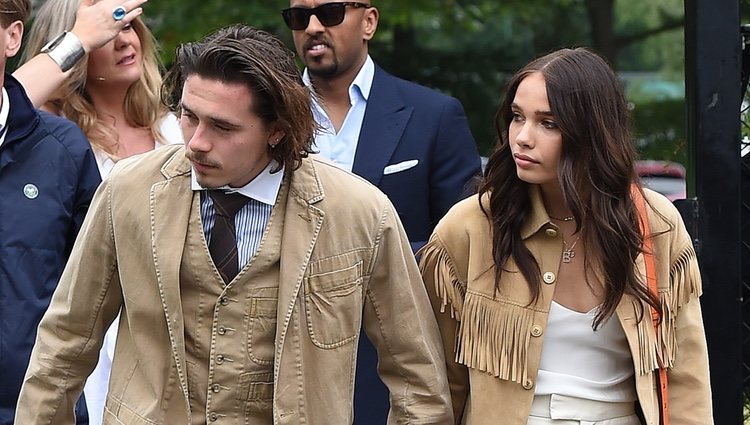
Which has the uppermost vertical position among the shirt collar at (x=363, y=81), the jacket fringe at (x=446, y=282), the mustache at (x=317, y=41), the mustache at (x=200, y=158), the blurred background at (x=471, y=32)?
the mustache at (x=317, y=41)

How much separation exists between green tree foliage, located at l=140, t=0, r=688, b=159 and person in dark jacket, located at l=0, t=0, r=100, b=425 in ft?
25.1

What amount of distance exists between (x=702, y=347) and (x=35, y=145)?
7.31 feet

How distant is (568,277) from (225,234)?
1.04 m

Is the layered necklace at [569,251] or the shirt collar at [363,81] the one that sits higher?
the shirt collar at [363,81]

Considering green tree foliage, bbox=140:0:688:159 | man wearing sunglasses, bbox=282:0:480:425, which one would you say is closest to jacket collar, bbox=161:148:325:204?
man wearing sunglasses, bbox=282:0:480:425

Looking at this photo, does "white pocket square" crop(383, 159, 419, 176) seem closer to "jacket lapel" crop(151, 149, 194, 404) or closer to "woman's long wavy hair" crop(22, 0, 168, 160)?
"woman's long wavy hair" crop(22, 0, 168, 160)

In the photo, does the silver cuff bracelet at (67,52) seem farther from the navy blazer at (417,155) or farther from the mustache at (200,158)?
the mustache at (200,158)

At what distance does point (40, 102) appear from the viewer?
4758 mm

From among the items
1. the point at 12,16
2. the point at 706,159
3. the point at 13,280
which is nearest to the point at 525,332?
the point at 706,159

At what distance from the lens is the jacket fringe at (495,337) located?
3.69 meters

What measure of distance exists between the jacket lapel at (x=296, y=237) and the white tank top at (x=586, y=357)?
0.77 meters

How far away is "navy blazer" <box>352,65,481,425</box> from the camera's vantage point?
4.97 metres

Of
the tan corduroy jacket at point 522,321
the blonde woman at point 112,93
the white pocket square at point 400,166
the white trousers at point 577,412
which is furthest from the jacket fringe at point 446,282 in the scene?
the blonde woman at point 112,93

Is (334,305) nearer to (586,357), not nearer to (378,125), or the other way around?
(586,357)
